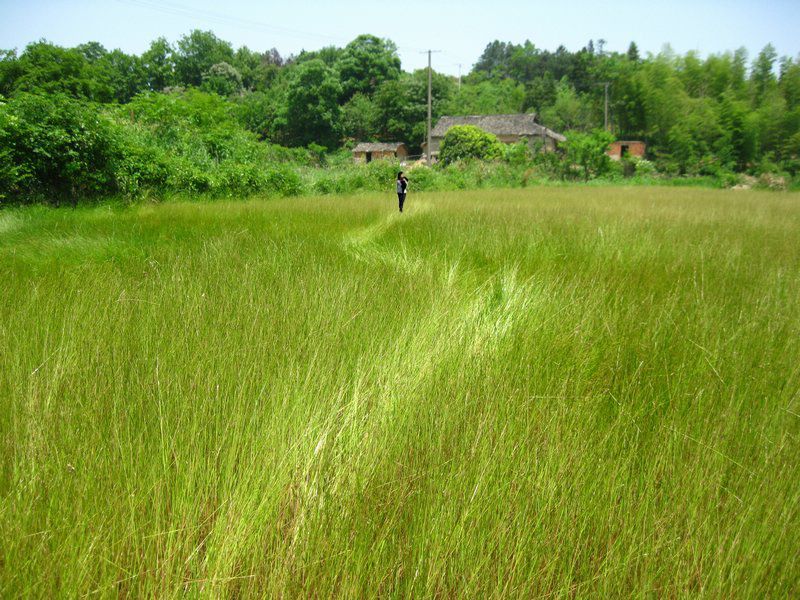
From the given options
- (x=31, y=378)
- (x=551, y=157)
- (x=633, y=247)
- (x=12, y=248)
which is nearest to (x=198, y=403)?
(x=31, y=378)

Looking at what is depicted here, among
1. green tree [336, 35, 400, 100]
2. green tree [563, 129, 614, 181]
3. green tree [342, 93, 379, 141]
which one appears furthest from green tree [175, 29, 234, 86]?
green tree [563, 129, 614, 181]

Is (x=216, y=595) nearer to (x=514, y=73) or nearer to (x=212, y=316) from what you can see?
(x=212, y=316)

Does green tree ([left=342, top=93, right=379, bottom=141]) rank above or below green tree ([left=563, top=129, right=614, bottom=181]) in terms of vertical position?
above

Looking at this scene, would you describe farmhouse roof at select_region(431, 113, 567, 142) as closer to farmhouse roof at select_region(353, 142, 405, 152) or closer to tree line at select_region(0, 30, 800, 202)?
tree line at select_region(0, 30, 800, 202)

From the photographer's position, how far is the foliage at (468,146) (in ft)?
106

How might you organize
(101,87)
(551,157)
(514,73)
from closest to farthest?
(551,157) < (101,87) < (514,73)

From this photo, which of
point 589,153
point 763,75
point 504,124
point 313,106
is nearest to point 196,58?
point 313,106

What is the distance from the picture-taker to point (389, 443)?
119 cm

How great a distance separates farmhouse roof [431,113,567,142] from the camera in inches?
1786

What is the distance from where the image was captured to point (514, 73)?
112 meters

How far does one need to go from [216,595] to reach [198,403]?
24.9 inches

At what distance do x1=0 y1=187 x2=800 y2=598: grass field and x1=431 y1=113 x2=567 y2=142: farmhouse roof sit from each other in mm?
47615

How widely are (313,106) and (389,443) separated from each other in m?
47.8

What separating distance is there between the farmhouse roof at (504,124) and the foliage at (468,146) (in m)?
13.4
